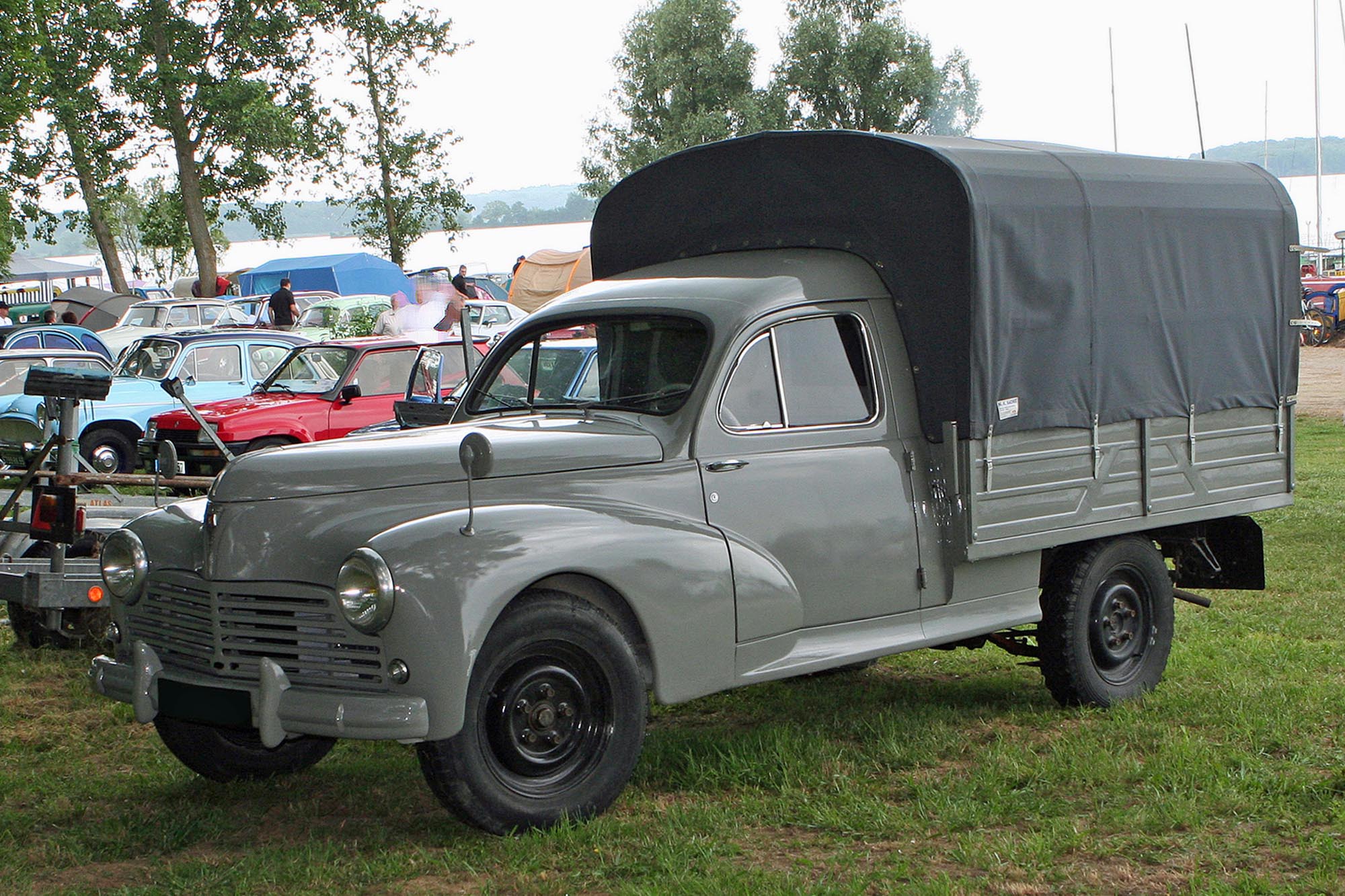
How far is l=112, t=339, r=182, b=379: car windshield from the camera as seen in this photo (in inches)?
650

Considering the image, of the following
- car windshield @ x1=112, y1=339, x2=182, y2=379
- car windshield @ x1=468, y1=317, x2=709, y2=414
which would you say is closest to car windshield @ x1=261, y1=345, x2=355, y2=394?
car windshield @ x1=112, y1=339, x2=182, y2=379

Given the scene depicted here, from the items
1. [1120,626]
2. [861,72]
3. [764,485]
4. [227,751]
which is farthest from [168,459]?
[861,72]

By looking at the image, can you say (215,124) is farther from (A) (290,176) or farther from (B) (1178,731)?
(B) (1178,731)

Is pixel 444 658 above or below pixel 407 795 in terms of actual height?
above

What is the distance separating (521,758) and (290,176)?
108ft

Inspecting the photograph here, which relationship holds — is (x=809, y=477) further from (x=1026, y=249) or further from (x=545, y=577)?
(x=1026, y=249)

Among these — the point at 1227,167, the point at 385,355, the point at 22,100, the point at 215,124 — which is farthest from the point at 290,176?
the point at 1227,167

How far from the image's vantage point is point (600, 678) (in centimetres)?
489

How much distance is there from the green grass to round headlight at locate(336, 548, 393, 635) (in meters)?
0.81

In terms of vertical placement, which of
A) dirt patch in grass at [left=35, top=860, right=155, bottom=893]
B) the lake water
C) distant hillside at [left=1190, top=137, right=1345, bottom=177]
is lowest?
dirt patch in grass at [left=35, top=860, right=155, bottom=893]

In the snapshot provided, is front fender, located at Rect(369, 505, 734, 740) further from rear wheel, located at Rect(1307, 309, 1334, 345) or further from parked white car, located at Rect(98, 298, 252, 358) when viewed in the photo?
rear wheel, located at Rect(1307, 309, 1334, 345)

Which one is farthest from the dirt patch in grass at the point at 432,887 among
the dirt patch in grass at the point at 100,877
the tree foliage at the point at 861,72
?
the tree foliage at the point at 861,72

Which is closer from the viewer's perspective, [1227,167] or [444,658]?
[444,658]

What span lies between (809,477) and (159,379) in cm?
1244
